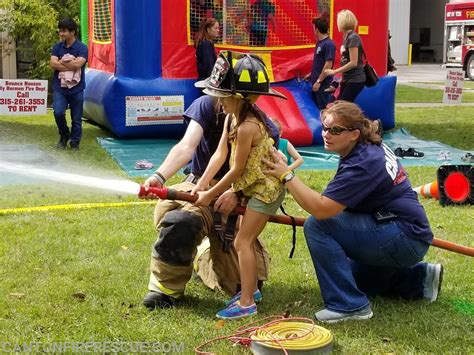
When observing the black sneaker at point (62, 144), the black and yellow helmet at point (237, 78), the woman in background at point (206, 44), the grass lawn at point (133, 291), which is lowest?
the grass lawn at point (133, 291)

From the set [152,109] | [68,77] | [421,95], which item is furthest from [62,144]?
[421,95]

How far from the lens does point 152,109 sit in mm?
11227

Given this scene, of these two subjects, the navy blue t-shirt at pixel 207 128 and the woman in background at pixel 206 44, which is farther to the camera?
the woman in background at pixel 206 44

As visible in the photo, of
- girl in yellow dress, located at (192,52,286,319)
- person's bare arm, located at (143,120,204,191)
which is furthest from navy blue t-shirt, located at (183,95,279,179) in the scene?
girl in yellow dress, located at (192,52,286,319)

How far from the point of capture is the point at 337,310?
418cm

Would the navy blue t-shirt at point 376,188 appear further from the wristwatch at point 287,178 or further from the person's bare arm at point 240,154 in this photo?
the person's bare arm at point 240,154

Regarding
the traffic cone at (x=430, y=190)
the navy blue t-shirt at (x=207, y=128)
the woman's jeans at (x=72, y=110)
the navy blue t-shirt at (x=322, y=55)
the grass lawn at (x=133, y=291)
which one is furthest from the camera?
the navy blue t-shirt at (x=322, y=55)

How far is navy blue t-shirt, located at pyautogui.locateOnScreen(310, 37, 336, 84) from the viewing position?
10875 mm

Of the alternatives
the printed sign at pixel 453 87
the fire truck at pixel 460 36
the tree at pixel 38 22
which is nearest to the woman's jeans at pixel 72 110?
the printed sign at pixel 453 87

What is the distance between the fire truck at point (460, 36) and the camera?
91.3 ft

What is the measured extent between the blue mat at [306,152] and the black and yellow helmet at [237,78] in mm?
4815

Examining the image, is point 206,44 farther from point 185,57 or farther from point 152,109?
point 152,109

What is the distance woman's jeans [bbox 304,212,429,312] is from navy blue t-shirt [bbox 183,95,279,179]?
622mm

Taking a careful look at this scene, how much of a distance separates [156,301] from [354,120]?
1522 mm
